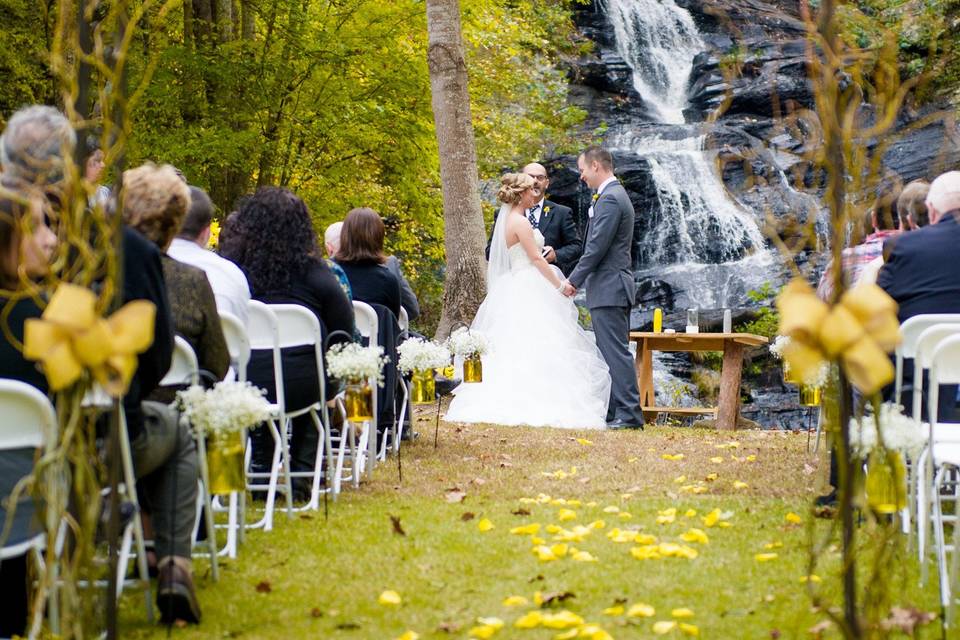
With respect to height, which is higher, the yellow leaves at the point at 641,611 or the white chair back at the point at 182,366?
the white chair back at the point at 182,366

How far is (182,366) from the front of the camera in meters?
4.16

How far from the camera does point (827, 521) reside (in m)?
5.37

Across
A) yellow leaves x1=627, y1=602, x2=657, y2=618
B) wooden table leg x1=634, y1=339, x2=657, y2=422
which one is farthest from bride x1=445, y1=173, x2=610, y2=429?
yellow leaves x1=627, y1=602, x2=657, y2=618

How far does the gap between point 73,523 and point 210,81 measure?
40.6 ft

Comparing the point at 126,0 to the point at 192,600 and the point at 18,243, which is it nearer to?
the point at 18,243

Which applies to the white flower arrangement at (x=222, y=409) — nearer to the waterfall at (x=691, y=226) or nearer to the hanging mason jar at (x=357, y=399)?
the hanging mason jar at (x=357, y=399)

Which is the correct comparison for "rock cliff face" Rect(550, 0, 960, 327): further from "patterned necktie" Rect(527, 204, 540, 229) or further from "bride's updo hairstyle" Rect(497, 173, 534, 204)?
"bride's updo hairstyle" Rect(497, 173, 534, 204)

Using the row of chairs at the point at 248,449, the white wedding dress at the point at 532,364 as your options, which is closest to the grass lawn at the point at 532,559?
the row of chairs at the point at 248,449

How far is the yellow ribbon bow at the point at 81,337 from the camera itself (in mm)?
2195

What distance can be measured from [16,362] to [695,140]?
2197cm

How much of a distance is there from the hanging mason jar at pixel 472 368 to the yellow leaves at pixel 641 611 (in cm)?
428

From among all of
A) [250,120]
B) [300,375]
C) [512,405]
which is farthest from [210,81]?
[300,375]

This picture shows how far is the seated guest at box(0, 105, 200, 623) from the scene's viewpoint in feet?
10.7

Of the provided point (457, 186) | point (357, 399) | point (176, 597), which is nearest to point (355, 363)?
point (357, 399)
